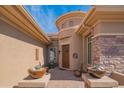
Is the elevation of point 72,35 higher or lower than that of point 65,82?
higher

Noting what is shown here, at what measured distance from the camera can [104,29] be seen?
6.00 meters

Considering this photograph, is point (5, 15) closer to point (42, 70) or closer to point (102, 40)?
point (42, 70)

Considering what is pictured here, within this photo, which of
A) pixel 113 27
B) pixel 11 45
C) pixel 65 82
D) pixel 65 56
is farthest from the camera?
pixel 65 56

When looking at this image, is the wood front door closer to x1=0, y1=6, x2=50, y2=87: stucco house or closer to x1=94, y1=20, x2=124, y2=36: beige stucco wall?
x1=0, y1=6, x2=50, y2=87: stucco house

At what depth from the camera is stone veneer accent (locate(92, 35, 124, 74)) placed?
239 inches

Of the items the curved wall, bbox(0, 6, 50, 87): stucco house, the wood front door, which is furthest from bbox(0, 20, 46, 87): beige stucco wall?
the wood front door

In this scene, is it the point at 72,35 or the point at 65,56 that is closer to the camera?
the point at 72,35

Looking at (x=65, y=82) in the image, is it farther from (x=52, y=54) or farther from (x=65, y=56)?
(x=52, y=54)

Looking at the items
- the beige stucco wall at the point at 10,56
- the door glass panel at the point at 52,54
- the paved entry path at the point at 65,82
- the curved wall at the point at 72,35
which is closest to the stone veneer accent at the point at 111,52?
the paved entry path at the point at 65,82

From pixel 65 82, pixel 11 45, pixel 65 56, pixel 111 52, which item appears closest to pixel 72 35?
pixel 65 56

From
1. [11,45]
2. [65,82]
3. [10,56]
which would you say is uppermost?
[11,45]

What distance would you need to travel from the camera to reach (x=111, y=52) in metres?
6.12
